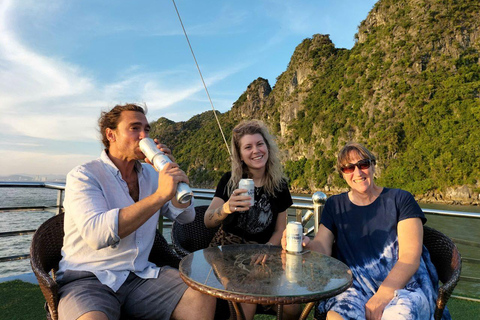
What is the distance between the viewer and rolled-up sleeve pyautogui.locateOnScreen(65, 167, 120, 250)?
3.94 ft

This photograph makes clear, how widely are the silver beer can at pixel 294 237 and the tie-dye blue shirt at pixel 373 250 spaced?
29cm

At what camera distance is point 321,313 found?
150cm

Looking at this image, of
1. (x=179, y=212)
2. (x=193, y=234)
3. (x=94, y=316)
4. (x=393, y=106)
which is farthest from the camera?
(x=393, y=106)

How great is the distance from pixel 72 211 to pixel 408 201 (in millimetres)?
1610

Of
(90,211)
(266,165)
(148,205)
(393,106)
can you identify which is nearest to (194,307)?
(148,205)

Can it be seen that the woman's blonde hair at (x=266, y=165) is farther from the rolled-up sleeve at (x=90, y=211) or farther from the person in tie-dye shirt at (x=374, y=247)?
the rolled-up sleeve at (x=90, y=211)

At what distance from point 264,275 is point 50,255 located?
107cm

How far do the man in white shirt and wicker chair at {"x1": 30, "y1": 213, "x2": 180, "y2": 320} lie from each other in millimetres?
64

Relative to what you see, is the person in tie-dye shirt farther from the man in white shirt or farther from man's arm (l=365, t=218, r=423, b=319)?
the man in white shirt

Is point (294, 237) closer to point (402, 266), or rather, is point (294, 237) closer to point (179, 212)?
point (402, 266)

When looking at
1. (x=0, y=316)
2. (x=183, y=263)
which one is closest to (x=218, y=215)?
(x=183, y=263)

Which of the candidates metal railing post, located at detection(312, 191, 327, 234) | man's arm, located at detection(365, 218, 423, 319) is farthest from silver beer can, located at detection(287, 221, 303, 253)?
metal railing post, located at detection(312, 191, 327, 234)

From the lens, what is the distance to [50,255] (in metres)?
1.50

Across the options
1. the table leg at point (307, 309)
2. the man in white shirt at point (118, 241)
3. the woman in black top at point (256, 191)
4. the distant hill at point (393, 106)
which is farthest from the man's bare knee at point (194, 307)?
the distant hill at point (393, 106)
